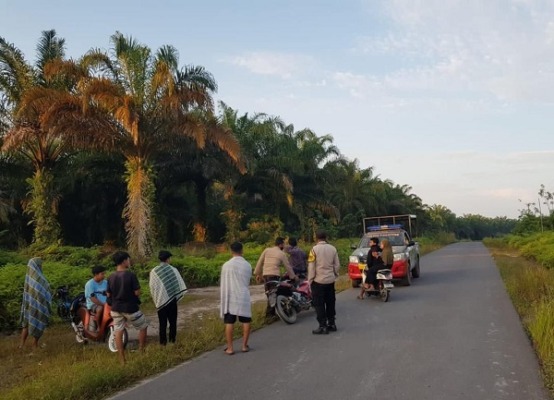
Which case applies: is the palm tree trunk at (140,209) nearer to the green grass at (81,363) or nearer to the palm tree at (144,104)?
the palm tree at (144,104)

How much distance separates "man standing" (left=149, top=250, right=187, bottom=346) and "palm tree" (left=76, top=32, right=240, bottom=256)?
1084 cm

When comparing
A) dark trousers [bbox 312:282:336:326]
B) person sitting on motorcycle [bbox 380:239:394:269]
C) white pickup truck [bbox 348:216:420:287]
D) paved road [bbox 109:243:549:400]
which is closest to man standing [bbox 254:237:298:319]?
paved road [bbox 109:243:549:400]

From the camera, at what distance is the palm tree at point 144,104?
18.2 m

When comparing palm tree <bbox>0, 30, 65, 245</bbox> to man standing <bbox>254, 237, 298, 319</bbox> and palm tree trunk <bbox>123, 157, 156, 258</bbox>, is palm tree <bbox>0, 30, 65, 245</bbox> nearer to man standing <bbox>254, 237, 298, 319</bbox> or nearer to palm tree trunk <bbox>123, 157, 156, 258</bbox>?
palm tree trunk <bbox>123, 157, 156, 258</bbox>

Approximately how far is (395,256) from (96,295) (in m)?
9.51

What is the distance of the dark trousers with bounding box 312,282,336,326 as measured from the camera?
9047 millimetres

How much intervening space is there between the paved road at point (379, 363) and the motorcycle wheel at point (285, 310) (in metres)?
0.23

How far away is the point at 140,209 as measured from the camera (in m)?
19.1

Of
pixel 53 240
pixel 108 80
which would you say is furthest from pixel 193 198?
pixel 108 80

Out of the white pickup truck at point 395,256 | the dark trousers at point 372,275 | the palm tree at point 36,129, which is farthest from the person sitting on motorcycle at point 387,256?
the palm tree at point 36,129

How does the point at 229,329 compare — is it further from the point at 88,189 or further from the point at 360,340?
the point at 88,189

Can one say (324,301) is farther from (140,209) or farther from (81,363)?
(140,209)

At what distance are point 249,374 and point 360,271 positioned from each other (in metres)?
8.90

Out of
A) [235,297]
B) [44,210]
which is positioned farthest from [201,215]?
[235,297]
